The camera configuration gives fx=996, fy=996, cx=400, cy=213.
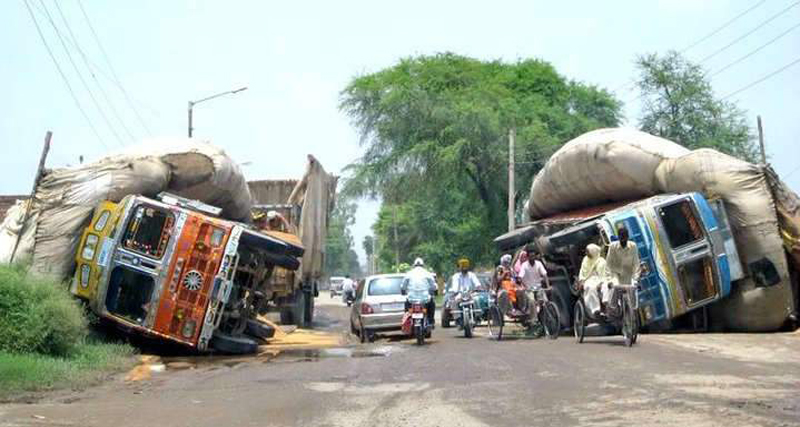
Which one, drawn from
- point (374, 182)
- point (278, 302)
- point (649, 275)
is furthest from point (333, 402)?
point (374, 182)

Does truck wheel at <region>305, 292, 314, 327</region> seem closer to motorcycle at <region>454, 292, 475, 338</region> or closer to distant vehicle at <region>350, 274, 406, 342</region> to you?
A: distant vehicle at <region>350, 274, 406, 342</region>

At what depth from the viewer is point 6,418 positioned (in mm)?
8852

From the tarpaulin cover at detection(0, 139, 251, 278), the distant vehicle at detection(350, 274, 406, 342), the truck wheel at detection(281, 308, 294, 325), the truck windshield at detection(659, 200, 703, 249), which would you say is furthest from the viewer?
the truck wheel at detection(281, 308, 294, 325)

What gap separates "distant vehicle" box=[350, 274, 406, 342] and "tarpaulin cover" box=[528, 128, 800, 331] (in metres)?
4.69

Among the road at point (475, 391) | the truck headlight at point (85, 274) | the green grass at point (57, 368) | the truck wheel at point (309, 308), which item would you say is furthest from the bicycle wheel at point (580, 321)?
the truck wheel at point (309, 308)

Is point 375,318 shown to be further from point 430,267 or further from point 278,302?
point 430,267

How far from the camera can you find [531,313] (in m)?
17.9

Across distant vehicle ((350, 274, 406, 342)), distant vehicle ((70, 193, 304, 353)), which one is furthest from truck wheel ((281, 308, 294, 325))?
distant vehicle ((70, 193, 304, 353))

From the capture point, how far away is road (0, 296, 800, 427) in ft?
26.2

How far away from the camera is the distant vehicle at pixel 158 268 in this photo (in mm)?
15664

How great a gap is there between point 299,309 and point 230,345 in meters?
10.4

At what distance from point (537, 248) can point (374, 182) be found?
25149 mm

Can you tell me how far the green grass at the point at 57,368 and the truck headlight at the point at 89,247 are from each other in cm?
158

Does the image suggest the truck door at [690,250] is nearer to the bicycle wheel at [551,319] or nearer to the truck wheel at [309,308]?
the bicycle wheel at [551,319]
